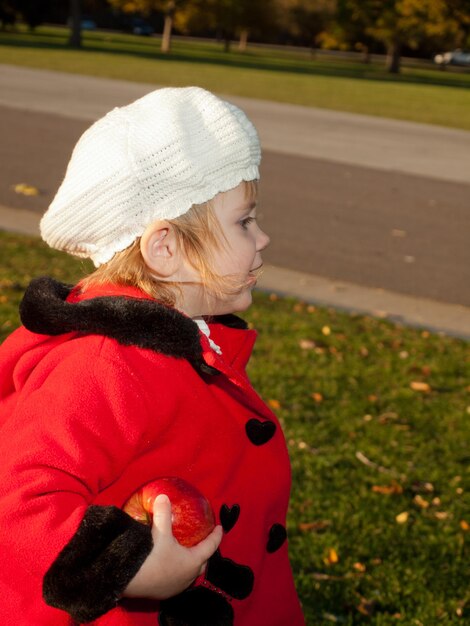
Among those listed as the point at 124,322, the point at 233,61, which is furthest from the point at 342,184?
the point at 233,61

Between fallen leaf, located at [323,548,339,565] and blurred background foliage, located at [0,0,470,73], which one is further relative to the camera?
blurred background foliage, located at [0,0,470,73]

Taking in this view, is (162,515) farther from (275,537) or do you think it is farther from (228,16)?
(228,16)

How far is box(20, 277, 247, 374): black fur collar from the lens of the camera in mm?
1771

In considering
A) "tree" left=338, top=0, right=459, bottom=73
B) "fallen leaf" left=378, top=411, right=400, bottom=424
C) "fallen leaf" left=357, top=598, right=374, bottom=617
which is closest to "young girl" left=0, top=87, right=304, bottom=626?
"fallen leaf" left=357, top=598, right=374, bottom=617

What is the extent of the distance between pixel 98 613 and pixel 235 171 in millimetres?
836

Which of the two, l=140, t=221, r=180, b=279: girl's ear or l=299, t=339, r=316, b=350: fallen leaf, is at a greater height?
l=140, t=221, r=180, b=279: girl's ear

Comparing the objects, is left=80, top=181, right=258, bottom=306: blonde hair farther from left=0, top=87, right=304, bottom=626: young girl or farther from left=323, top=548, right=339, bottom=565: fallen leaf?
left=323, top=548, right=339, bottom=565: fallen leaf

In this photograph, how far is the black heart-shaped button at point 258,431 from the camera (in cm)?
197

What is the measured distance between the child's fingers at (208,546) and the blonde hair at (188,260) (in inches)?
17.9

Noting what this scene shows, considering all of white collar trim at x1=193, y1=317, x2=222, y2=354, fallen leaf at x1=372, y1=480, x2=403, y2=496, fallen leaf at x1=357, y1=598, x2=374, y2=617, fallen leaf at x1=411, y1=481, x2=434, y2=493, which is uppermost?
white collar trim at x1=193, y1=317, x2=222, y2=354

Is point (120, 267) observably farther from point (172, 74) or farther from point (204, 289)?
point (172, 74)

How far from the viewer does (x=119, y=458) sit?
1.72 metres

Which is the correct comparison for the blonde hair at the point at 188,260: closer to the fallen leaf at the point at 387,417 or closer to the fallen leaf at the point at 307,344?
the fallen leaf at the point at 387,417

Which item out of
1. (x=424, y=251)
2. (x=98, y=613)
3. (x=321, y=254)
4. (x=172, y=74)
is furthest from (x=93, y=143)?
(x=172, y=74)
